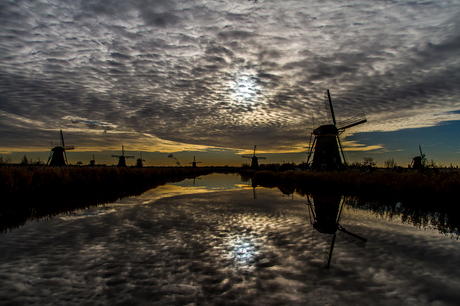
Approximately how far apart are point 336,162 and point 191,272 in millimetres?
32892

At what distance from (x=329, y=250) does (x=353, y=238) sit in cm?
145

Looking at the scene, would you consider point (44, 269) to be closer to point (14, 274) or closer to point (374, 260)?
point (14, 274)

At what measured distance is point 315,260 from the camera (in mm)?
4863

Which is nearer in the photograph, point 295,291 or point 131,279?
point 295,291

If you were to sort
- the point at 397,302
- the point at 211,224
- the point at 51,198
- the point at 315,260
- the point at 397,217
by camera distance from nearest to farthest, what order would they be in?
the point at 397,302 → the point at 315,260 → the point at 211,224 → the point at 397,217 → the point at 51,198

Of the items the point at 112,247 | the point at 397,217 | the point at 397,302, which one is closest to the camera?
the point at 397,302

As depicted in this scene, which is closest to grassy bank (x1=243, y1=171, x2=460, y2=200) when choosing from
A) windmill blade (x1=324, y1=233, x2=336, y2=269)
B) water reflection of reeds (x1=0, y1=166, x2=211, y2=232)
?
windmill blade (x1=324, y1=233, x2=336, y2=269)

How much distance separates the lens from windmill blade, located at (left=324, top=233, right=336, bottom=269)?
4794 mm

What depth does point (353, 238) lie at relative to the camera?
6449mm

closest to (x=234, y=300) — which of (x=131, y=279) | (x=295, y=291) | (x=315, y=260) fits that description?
(x=295, y=291)

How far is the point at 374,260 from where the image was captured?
193 inches

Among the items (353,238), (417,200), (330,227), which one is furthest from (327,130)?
(353,238)

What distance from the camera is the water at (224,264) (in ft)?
11.4

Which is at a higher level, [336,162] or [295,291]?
[336,162]
